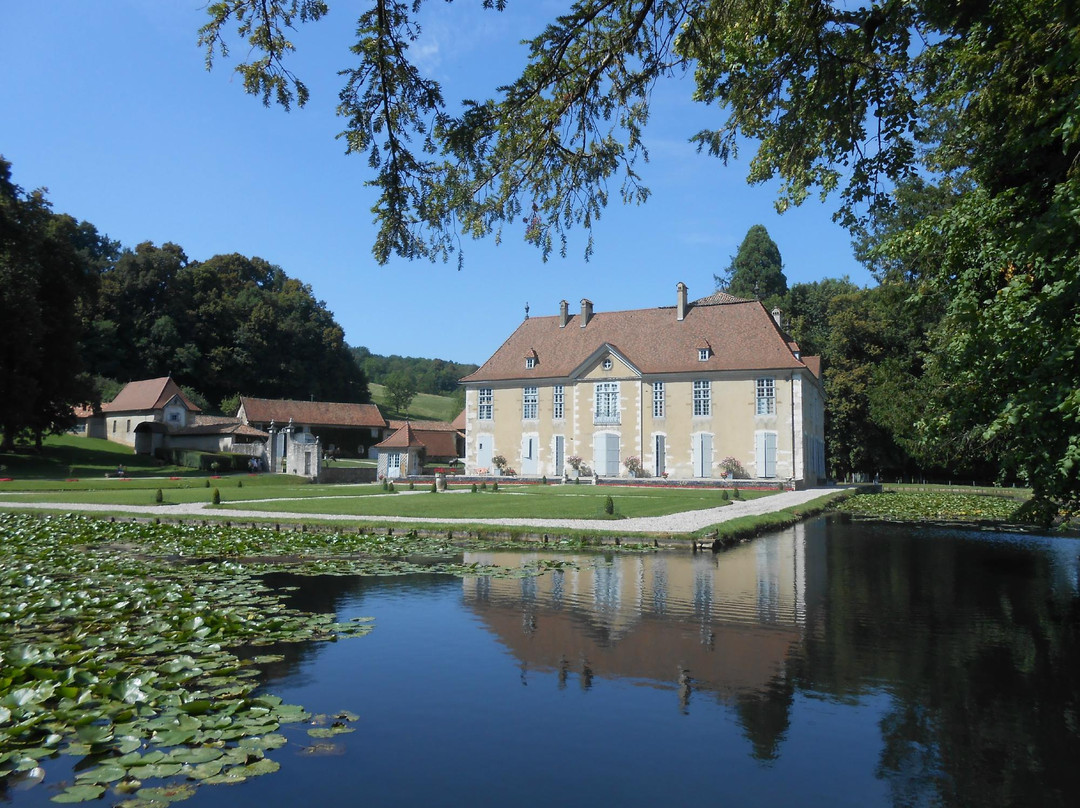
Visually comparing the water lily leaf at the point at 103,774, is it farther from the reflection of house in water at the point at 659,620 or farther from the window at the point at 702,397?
the window at the point at 702,397

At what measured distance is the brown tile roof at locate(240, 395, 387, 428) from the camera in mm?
64688

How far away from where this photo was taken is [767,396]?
4028 cm

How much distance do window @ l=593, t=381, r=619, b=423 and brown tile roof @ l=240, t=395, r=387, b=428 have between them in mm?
31428

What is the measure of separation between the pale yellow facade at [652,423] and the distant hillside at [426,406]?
55211 mm

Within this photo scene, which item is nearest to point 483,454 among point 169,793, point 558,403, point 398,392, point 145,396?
point 558,403

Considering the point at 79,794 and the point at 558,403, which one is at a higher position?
the point at 558,403

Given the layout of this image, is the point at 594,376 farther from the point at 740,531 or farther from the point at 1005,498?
the point at 740,531

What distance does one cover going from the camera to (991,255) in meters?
10.0

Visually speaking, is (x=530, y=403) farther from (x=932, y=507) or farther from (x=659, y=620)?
(x=659, y=620)

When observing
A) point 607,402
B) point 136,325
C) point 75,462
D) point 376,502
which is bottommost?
point 376,502

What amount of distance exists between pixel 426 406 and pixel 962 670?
11520 cm

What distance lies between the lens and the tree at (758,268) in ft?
229

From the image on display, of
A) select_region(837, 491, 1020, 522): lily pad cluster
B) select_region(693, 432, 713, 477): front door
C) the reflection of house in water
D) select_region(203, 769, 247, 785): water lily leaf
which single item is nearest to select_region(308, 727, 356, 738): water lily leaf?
select_region(203, 769, 247, 785): water lily leaf

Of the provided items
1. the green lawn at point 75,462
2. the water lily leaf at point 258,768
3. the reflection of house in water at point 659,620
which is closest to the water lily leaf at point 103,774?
the water lily leaf at point 258,768
